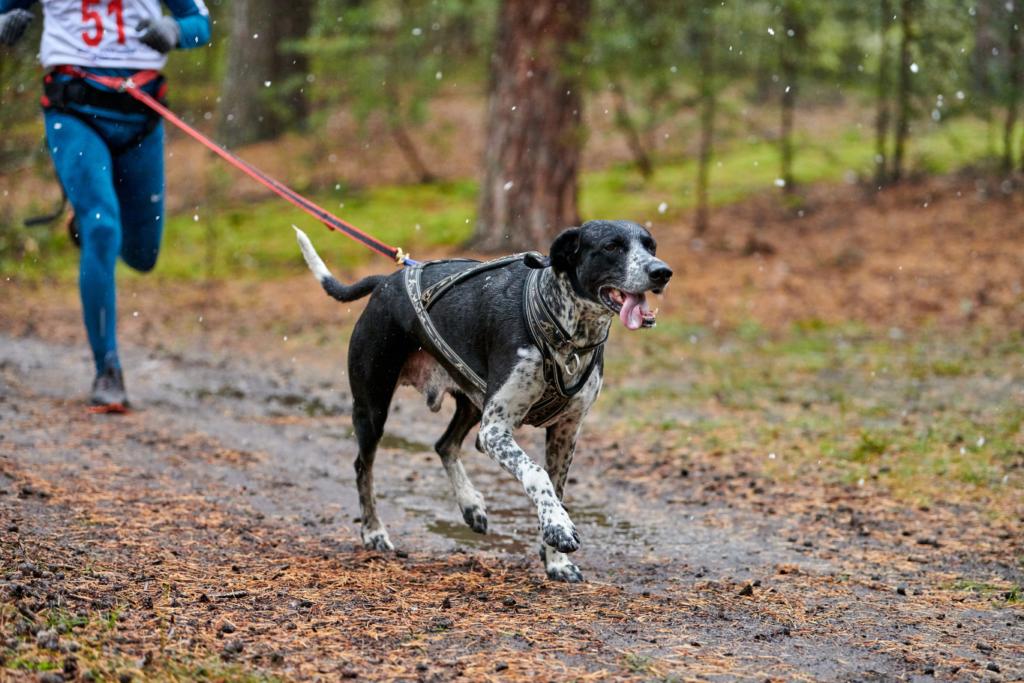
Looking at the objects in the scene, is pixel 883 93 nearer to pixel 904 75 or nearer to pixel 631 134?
Answer: pixel 904 75

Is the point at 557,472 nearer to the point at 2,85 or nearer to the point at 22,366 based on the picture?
the point at 22,366

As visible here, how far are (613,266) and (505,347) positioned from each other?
554mm

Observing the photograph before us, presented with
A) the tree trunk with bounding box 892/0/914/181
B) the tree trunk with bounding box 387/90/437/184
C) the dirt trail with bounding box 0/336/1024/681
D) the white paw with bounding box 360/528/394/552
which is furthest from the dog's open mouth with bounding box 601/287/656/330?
the tree trunk with bounding box 387/90/437/184

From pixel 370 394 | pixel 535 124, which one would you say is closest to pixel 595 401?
pixel 370 394

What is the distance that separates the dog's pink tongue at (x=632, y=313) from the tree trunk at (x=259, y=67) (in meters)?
16.0

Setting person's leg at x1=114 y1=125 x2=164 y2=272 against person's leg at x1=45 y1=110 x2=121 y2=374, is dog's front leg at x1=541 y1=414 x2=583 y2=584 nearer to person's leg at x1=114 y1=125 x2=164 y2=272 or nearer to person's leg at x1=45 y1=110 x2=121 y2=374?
person's leg at x1=45 y1=110 x2=121 y2=374

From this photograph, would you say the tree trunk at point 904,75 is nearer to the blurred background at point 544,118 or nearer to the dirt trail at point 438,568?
the blurred background at point 544,118

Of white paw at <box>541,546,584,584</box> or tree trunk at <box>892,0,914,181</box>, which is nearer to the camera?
white paw at <box>541,546,584,584</box>

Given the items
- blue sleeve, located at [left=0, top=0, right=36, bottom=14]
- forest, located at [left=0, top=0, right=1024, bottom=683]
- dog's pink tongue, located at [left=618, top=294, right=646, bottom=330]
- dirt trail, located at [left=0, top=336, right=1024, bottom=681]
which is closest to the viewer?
dirt trail, located at [left=0, top=336, right=1024, bottom=681]

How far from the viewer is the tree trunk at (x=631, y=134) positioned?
14.0 m

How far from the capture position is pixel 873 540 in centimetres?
482

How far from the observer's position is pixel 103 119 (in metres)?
5.86

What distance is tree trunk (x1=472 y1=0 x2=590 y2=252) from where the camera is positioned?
11719mm

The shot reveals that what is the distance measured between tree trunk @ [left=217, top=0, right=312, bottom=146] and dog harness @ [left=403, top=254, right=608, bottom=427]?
1521 centimetres
